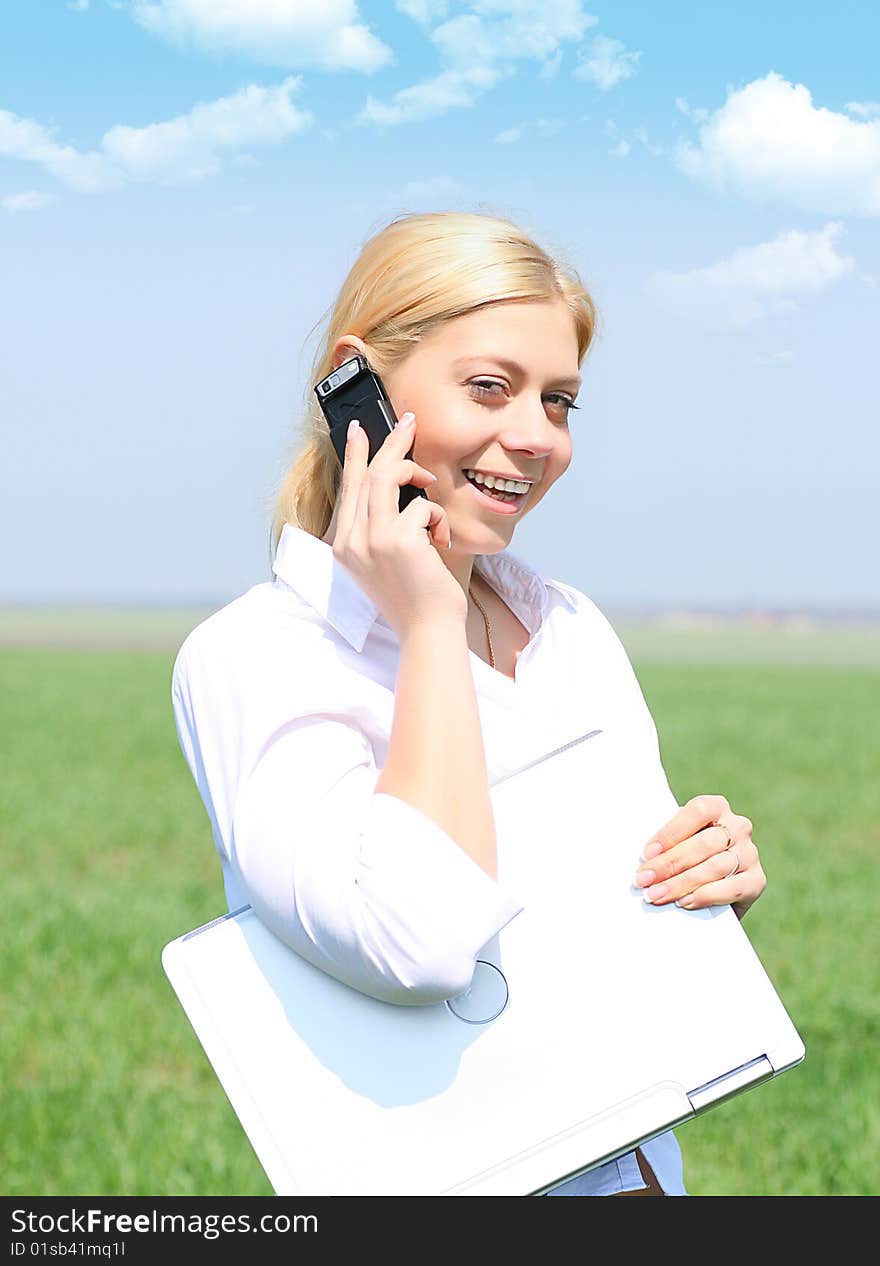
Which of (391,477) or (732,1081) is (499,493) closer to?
(391,477)

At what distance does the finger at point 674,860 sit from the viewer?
171 cm

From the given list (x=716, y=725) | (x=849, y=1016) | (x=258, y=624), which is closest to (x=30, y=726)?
(x=716, y=725)

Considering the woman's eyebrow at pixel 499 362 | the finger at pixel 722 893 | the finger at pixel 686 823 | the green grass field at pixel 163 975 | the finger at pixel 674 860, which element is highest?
the woman's eyebrow at pixel 499 362

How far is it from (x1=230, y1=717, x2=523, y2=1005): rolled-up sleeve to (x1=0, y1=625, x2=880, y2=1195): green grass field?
0.94 ft

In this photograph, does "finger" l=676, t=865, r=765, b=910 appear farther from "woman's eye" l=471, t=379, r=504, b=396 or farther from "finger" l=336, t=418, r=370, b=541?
"woman's eye" l=471, t=379, r=504, b=396

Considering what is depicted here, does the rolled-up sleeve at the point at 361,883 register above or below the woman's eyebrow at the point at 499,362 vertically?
below

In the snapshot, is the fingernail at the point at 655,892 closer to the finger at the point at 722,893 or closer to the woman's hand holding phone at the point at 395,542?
the finger at the point at 722,893

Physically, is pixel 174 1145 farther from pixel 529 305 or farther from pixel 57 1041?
pixel 529 305

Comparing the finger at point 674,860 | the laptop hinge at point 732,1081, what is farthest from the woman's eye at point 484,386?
the laptop hinge at point 732,1081

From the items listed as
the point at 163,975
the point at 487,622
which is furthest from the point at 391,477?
the point at 163,975

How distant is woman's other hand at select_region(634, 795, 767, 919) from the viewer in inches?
67.1

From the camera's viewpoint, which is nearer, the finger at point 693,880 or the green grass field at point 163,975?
the finger at point 693,880

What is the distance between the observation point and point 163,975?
684 centimetres

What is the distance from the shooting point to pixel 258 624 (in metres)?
1.87
